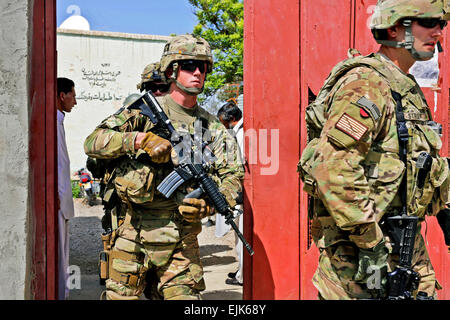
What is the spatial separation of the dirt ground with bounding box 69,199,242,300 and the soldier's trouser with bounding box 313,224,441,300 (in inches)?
97.7

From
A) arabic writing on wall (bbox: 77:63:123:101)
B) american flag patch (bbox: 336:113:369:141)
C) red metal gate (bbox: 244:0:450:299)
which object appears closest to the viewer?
american flag patch (bbox: 336:113:369:141)

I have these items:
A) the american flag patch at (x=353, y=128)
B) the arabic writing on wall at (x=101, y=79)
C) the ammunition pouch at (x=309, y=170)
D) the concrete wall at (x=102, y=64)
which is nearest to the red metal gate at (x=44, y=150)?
the ammunition pouch at (x=309, y=170)

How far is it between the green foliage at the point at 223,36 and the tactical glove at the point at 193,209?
43.5 feet

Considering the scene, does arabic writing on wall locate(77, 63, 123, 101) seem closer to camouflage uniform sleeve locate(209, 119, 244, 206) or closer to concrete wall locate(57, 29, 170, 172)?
concrete wall locate(57, 29, 170, 172)

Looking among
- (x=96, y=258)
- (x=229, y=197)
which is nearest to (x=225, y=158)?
(x=229, y=197)

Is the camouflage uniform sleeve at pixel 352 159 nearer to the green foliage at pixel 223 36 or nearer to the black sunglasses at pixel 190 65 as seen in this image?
the black sunglasses at pixel 190 65

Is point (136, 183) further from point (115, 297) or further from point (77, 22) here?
point (77, 22)

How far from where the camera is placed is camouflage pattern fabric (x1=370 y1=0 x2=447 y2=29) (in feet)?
7.15

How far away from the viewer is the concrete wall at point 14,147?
2311 millimetres

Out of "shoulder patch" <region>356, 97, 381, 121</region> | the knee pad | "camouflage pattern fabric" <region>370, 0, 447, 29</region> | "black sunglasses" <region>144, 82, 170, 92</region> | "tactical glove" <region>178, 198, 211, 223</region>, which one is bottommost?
the knee pad

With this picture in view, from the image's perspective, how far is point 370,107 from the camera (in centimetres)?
197

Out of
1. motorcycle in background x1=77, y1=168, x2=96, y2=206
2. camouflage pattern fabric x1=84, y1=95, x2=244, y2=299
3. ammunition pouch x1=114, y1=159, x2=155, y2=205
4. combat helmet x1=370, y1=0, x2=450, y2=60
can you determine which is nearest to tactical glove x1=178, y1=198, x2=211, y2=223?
camouflage pattern fabric x1=84, y1=95, x2=244, y2=299

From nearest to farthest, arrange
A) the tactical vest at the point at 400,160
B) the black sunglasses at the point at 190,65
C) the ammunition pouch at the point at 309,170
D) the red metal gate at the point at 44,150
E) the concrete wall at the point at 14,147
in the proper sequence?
the tactical vest at the point at 400,160, the ammunition pouch at the point at 309,170, the concrete wall at the point at 14,147, the red metal gate at the point at 44,150, the black sunglasses at the point at 190,65

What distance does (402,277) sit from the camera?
2031 mm
